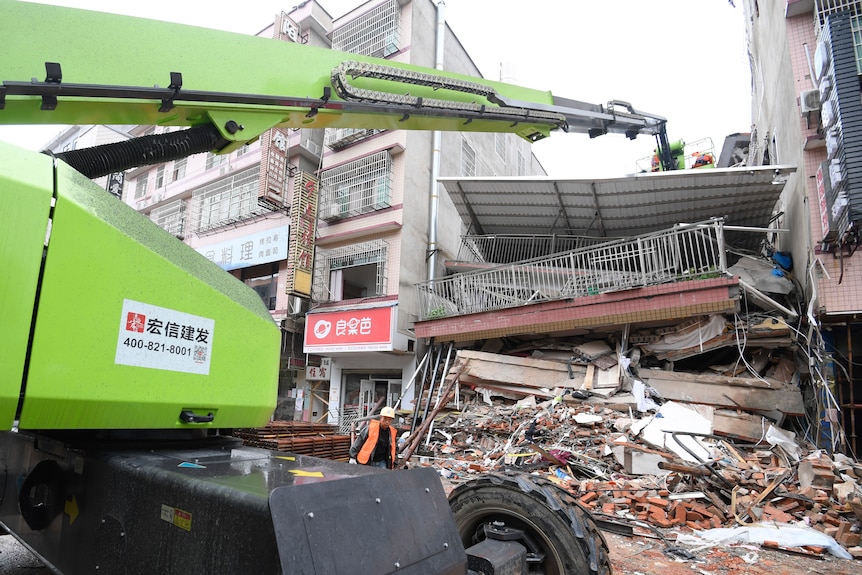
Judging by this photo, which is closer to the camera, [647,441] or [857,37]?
[857,37]

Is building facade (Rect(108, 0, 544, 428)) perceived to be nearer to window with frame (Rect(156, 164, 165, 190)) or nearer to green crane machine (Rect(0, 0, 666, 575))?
window with frame (Rect(156, 164, 165, 190))

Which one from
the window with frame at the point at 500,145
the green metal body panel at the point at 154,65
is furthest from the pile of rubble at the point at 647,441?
the window with frame at the point at 500,145

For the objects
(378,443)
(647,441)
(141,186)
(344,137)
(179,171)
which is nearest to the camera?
(378,443)

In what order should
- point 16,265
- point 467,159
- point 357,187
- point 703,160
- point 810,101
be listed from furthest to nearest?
1. point 467,159
2. point 703,160
3. point 357,187
4. point 810,101
5. point 16,265

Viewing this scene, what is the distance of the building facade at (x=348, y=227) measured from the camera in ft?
52.6

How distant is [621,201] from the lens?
12.7m

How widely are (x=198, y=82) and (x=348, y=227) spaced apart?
13.5 m

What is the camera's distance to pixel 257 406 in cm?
288

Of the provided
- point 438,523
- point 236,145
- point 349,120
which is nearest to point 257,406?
point 438,523

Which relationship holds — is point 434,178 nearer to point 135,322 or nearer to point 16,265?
point 135,322

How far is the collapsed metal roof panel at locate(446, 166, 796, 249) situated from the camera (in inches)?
437

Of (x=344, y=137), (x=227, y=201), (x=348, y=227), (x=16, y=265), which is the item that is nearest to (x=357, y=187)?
(x=348, y=227)

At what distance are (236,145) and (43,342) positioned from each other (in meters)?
2.28

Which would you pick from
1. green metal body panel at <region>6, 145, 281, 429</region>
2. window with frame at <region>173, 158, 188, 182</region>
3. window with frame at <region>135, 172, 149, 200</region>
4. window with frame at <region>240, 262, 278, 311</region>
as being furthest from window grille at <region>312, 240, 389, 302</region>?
window with frame at <region>135, 172, 149, 200</region>
